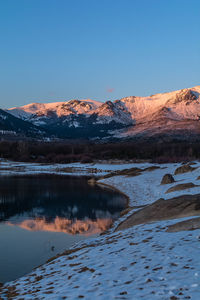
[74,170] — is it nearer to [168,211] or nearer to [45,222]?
[45,222]

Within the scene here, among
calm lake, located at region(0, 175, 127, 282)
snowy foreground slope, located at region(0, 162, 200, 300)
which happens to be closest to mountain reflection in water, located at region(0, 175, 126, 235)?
calm lake, located at region(0, 175, 127, 282)

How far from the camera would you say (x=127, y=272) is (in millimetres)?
9438

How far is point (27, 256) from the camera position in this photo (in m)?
15.7

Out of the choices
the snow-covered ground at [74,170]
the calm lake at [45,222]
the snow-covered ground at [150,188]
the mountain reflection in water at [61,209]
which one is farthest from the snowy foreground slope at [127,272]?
the snow-covered ground at [74,170]

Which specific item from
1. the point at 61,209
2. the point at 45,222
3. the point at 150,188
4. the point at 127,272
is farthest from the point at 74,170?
the point at 127,272

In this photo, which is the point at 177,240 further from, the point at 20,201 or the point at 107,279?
the point at 20,201

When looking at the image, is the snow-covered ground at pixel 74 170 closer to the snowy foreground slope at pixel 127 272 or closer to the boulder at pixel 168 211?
the boulder at pixel 168 211

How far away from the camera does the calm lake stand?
51.1ft

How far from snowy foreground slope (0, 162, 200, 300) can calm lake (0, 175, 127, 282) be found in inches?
115

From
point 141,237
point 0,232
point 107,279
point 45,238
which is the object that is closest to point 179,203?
point 141,237

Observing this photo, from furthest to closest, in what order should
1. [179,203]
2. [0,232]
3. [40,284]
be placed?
[0,232] < [179,203] < [40,284]

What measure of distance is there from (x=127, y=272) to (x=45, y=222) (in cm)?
1513

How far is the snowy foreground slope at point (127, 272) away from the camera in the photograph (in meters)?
7.96

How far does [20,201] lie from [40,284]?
25.3 metres
